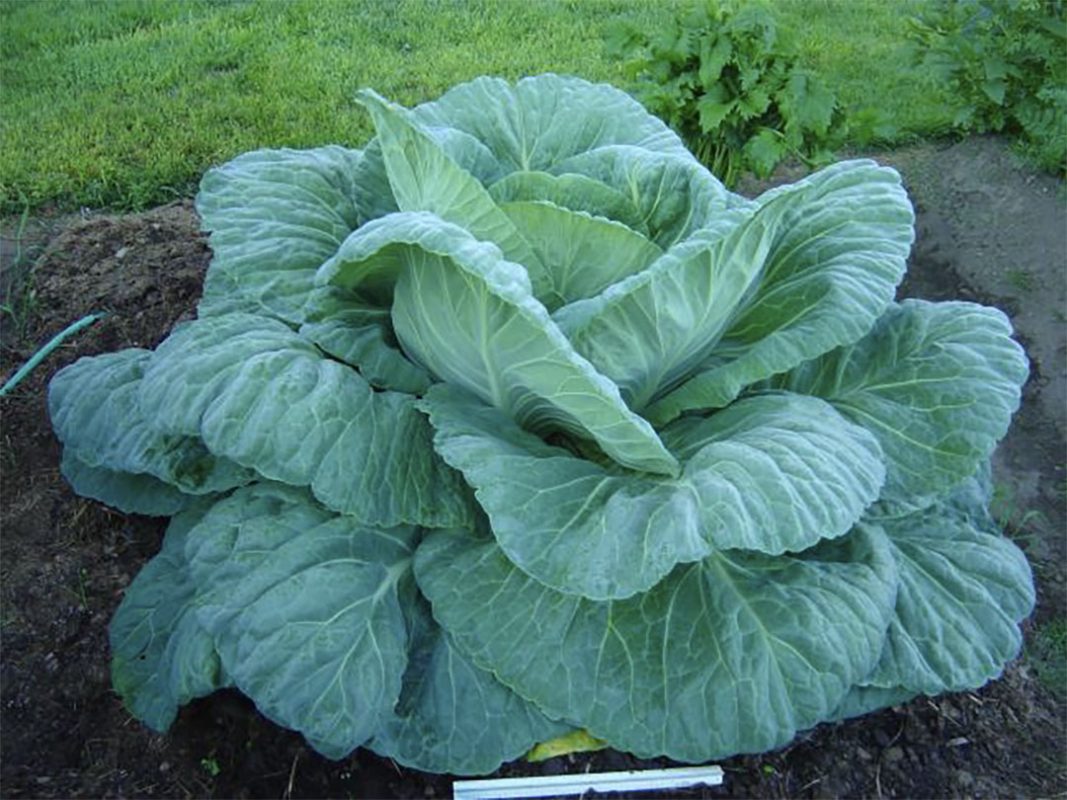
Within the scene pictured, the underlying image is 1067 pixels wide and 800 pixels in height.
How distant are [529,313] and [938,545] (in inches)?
47.3

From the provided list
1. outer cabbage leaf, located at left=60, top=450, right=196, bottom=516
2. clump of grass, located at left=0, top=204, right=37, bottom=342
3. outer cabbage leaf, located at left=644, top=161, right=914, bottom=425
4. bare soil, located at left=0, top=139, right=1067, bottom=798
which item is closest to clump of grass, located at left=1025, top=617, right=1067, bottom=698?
bare soil, located at left=0, top=139, right=1067, bottom=798

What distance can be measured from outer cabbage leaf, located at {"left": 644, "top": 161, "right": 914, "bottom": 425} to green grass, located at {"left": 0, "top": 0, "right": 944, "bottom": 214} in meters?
2.52

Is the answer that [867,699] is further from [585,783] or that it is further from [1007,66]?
[1007,66]

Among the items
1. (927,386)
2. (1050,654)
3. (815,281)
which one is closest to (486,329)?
(815,281)

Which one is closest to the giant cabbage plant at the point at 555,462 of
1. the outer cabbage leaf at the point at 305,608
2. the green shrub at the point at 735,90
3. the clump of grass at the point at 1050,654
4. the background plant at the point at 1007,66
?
the outer cabbage leaf at the point at 305,608

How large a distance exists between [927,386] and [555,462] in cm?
87

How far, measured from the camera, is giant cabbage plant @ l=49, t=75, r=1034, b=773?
2088 millimetres

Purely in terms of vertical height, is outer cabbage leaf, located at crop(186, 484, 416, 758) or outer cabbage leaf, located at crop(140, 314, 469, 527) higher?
outer cabbage leaf, located at crop(140, 314, 469, 527)

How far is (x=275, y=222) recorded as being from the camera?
2518 millimetres

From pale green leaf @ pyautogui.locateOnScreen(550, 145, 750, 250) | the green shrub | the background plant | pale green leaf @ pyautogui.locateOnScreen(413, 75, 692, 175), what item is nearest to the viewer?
pale green leaf @ pyautogui.locateOnScreen(550, 145, 750, 250)

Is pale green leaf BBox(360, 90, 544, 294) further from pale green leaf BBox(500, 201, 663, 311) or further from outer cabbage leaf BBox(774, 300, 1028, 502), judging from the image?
outer cabbage leaf BBox(774, 300, 1028, 502)

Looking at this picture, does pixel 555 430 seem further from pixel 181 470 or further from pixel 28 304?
pixel 28 304

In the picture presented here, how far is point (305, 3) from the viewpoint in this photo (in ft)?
18.8

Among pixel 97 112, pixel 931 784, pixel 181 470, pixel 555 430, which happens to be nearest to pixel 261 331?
pixel 181 470
